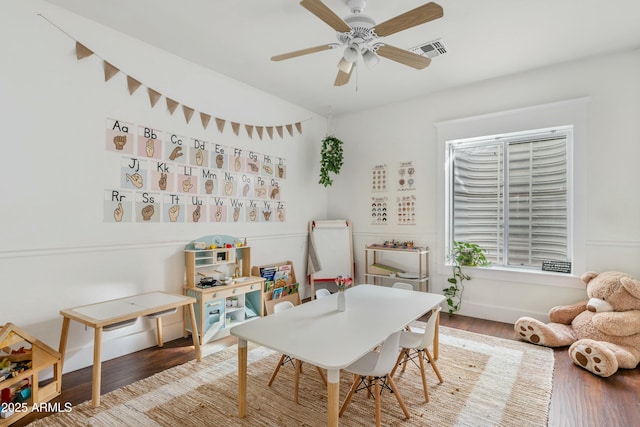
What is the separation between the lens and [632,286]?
274 centimetres

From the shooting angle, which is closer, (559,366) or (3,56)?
(3,56)

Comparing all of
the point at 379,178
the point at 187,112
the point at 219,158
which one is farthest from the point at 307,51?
the point at 379,178

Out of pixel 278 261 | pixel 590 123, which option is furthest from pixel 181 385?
pixel 590 123

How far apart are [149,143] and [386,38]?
2341 millimetres

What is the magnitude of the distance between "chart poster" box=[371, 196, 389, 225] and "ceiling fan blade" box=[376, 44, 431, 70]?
7.51ft

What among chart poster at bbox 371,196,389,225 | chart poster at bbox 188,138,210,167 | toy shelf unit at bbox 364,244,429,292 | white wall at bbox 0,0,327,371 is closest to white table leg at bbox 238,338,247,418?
white wall at bbox 0,0,327,371

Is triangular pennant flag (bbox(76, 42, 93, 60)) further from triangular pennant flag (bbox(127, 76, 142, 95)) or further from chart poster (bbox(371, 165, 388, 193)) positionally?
chart poster (bbox(371, 165, 388, 193))

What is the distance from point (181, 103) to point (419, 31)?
7.60 feet

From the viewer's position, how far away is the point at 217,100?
11.8 ft

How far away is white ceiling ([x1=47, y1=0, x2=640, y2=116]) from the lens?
2.44 metres

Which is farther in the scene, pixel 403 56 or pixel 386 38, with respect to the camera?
pixel 386 38

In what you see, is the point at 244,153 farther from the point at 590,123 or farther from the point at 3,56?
the point at 590,123

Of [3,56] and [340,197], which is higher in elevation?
[3,56]

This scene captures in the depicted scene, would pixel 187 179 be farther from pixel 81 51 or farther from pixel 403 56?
pixel 403 56
